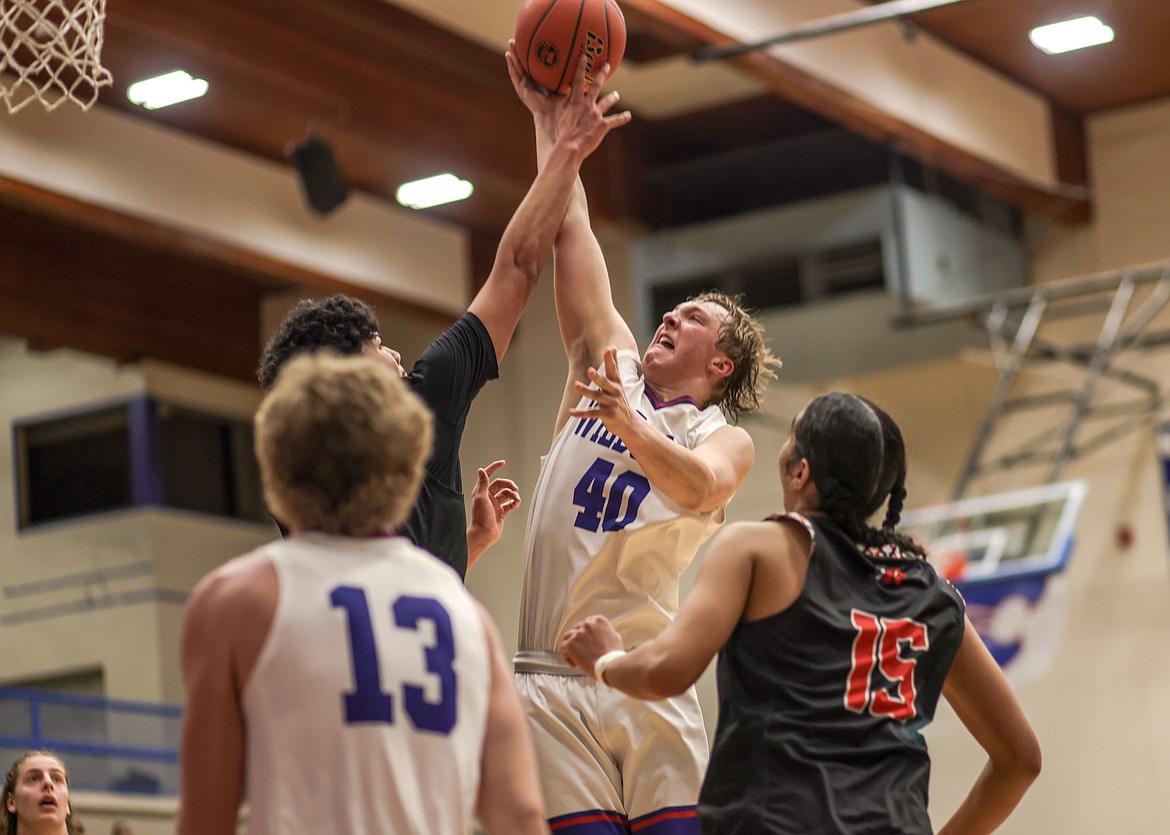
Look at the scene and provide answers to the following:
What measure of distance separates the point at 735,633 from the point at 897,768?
1.12 feet

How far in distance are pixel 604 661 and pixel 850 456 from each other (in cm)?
53

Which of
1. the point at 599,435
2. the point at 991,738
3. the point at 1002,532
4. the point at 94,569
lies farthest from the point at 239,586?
the point at 94,569

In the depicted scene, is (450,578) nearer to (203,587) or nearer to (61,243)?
(203,587)

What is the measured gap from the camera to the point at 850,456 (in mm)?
2973

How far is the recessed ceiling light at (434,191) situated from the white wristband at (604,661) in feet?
26.7

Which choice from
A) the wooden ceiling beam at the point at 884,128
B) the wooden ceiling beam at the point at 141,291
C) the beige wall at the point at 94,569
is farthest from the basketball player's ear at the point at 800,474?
the beige wall at the point at 94,569

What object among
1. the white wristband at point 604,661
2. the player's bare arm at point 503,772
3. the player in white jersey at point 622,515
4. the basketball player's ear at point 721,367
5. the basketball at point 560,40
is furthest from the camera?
the basketball at point 560,40

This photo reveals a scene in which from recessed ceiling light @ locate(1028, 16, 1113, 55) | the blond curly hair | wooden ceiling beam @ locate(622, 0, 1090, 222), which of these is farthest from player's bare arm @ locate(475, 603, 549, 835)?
recessed ceiling light @ locate(1028, 16, 1113, 55)

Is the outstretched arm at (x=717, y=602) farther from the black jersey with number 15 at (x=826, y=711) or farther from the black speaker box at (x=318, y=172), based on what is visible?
the black speaker box at (x=318, y=172)

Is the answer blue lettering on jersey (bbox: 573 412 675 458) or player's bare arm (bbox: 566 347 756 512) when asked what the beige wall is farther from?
player's bare arm (bbox: 566 347 756 512)

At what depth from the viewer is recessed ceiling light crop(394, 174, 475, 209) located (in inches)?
429

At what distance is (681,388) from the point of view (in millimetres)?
4199

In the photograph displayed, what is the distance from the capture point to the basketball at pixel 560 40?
4.48 meters

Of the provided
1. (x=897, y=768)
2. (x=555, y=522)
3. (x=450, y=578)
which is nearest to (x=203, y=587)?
(x=450, y=578)
